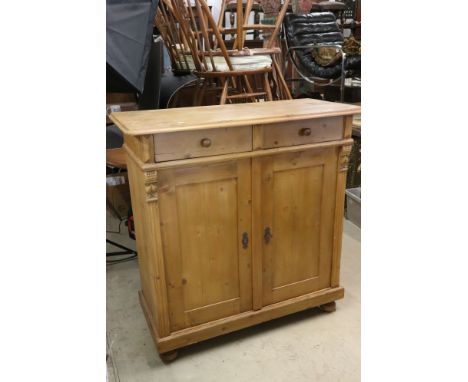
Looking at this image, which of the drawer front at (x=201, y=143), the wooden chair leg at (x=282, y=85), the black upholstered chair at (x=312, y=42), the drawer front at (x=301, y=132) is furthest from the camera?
the black upholstered chair at (x=312, y=42)

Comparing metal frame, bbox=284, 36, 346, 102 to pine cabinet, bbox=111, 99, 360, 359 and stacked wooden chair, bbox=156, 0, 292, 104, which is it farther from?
pine cabinet, bbox=111, 99, 360, 359

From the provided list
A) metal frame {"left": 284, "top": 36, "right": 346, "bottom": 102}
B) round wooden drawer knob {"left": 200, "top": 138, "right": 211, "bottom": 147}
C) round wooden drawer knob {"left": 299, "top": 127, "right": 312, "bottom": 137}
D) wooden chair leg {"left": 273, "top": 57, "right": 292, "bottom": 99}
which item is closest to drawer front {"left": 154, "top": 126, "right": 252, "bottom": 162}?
round wooden drawer knob {"left": 200, "top": 138, "right": 211, "bottom": 147}

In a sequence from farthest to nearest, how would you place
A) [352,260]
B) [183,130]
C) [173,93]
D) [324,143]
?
[173,93], [352,260], [324,143], [183,130]

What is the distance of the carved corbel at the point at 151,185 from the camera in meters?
1.35

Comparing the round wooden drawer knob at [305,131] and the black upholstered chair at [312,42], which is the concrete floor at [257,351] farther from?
the black upholstered chair at [312,42]

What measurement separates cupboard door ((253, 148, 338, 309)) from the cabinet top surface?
0.50ft

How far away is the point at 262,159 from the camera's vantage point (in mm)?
1523

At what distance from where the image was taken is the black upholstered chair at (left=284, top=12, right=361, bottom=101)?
12.9 ft

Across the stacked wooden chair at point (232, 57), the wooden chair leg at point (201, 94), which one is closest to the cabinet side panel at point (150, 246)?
the stacked wooden chair at point (232, 57)
